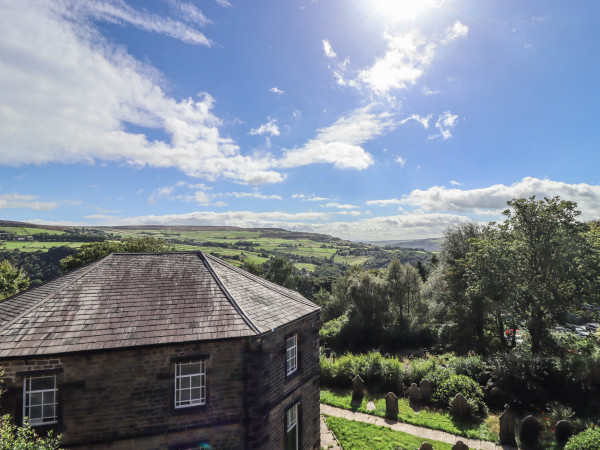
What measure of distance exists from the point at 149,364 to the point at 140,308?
2.13 m

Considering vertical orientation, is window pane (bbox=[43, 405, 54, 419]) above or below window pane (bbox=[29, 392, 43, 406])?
below

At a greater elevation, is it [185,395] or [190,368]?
[190,368]

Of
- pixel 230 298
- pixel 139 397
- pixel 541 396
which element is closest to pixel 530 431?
pixel 541 396

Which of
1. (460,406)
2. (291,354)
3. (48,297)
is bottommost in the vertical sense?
(460,406)

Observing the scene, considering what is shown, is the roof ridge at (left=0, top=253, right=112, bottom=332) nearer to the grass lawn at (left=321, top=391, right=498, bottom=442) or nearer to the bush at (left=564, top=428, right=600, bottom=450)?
the grass lawn at (left=321, top=391, right=498, bottom=442)

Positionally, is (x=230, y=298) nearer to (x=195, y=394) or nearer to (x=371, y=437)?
(x=195, y=394)

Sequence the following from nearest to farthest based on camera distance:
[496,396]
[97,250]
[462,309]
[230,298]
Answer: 1. [230,298]
2. [496,396]
3. [462,309]
4. [97,250]

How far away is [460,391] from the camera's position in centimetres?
1692

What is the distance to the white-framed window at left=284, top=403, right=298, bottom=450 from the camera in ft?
38.8

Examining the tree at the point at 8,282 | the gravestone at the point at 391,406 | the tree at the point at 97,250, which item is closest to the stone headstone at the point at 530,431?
the gravestone at the point at 391,406

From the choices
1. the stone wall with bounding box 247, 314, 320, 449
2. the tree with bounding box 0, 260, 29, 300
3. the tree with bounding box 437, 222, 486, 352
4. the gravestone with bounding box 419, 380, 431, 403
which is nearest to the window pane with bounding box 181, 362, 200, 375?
the stone wall with bounding box 247, 314, 320, 449

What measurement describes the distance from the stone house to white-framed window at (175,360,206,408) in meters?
0.03

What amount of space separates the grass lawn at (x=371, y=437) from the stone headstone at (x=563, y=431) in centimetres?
473

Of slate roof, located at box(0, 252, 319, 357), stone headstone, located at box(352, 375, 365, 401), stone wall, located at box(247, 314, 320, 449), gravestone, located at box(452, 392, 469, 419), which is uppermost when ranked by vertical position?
slate roof, located at box(0, 252, 319, 357)
